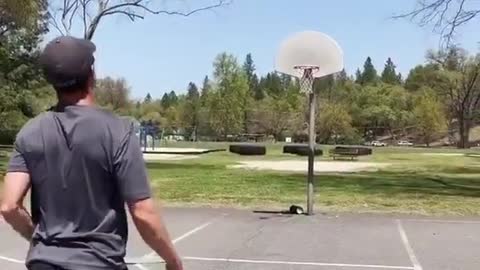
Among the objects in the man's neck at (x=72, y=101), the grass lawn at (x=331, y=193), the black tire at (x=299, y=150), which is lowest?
the grass lawn at (x=331, y=193)

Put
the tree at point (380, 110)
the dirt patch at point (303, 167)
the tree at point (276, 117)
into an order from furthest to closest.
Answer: the tree at point (380, 110)
the tree at point (276, 117)
the dirt patch at point (303, 167)

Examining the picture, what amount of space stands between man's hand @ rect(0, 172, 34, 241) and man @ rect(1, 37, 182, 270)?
0.01 m

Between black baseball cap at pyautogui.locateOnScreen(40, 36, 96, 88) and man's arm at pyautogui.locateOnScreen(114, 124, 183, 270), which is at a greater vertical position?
black baseball cap at pyautogui.locateOnScreen(40, 36, 96, 88)

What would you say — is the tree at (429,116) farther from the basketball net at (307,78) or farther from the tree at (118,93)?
the basketball net at (307,78)

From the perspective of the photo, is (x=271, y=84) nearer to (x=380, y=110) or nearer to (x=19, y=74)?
(x=380, y=110)

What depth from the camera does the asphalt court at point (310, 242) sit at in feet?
27.4

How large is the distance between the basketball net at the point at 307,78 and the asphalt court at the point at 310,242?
2348mm

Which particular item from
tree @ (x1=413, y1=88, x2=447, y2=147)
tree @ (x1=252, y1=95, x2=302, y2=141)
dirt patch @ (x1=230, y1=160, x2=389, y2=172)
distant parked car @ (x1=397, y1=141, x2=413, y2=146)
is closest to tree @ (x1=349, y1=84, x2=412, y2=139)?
distant parked car @ (x1=397, y1=141, x2=413, y2=146)

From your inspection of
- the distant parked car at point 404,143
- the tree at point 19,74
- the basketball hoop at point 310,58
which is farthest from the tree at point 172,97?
the basketball hoop at point 310,58

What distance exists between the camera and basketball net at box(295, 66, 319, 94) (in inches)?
541

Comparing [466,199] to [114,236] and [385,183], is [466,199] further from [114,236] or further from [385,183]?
[114,236]

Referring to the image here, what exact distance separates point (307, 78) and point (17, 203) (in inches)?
454

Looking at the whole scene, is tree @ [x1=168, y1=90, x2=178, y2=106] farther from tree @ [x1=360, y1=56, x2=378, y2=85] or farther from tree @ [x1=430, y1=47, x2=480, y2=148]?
tree @ [x1=430, y1=47, x2=480, y2=148]

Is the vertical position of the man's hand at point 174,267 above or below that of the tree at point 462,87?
below
